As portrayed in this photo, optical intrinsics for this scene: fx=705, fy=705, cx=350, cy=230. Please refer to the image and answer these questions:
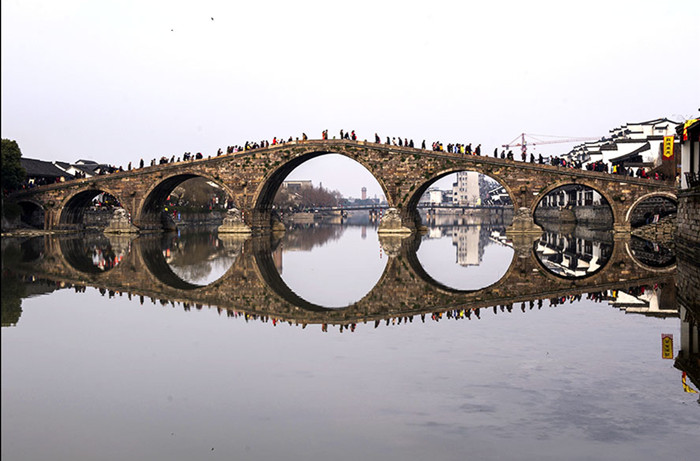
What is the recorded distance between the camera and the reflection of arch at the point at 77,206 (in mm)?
59628

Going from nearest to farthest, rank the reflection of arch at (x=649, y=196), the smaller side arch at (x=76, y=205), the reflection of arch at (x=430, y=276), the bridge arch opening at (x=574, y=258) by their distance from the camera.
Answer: the reflection of arch at (x=430, y=276) < the bridge arch opening at (x=574, y=258) < the reflection of arch at (x=649, y=196) < the smaller side arch at (x=76, y=205)

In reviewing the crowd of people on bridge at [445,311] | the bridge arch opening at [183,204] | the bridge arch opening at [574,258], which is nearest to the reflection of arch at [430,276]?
the bridge arch opening at [574,258]

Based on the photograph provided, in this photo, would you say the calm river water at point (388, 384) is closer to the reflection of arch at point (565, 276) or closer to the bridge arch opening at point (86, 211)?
the reflection of arch at point (565, 276)

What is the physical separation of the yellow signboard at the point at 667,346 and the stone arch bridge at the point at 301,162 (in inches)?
1535

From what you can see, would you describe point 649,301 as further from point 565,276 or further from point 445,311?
point 565,276

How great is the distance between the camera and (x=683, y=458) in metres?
6.60

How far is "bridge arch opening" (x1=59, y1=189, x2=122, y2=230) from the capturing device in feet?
198

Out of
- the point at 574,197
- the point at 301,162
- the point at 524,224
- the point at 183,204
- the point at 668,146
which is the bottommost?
the point at 524,224

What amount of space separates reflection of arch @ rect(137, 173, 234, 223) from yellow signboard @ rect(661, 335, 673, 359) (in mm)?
48137

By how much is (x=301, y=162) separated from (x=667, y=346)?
49.6m

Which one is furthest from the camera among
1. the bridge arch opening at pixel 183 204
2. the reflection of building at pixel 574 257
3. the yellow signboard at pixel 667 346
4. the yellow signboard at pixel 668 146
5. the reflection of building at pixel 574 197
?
the reflection of building at pixel 574 197

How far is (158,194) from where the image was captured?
61.2 m

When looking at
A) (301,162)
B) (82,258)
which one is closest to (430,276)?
(82,258)

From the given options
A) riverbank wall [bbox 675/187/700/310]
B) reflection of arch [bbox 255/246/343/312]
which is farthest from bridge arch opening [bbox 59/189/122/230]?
riverbank wall [bbox 675/187/700/310]
